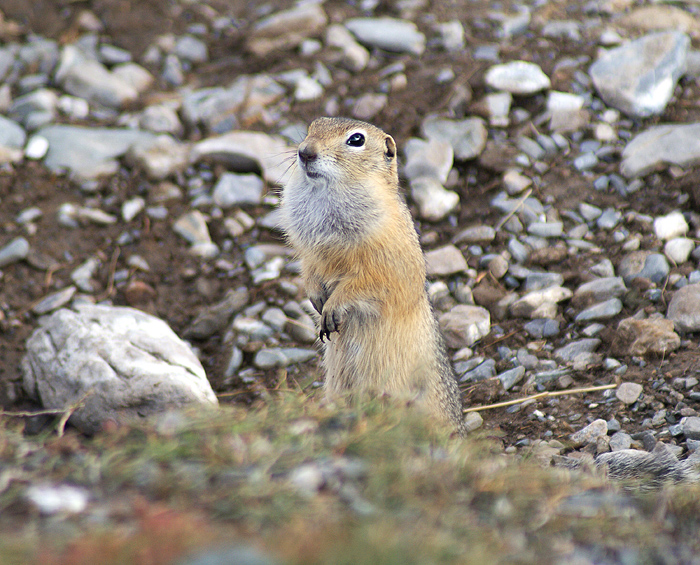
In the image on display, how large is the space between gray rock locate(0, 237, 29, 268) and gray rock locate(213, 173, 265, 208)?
1.66m

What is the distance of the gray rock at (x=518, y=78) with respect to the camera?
21.3 feet

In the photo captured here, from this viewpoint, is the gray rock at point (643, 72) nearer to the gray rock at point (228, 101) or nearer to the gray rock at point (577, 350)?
the gray rock at point (577, 350)

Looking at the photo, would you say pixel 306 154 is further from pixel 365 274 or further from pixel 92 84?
pixel 92 84

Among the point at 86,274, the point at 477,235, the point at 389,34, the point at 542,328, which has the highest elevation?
the point at 389,34

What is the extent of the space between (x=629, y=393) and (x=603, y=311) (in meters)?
0.82

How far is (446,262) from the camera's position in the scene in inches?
218

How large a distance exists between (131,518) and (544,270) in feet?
14.2

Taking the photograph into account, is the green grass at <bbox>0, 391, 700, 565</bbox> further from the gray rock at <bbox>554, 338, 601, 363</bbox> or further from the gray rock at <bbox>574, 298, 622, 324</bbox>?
the gray rock at <bbox>574, 298, 622, 324</bbox>

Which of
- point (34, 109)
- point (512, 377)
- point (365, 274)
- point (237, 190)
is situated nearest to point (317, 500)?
point (365, 274)

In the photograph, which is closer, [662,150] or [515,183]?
[662,150]

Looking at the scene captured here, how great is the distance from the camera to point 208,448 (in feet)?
7.00

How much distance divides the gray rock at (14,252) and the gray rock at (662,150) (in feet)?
16.8

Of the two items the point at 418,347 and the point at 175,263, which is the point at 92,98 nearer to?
the point at 175,263

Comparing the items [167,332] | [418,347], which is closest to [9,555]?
[418,347]
